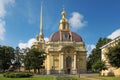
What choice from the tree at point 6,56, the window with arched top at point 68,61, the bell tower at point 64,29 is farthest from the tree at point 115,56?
the tree at point 6,56

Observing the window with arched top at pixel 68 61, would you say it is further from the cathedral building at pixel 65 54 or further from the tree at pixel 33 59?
the tree at pixel 33 59

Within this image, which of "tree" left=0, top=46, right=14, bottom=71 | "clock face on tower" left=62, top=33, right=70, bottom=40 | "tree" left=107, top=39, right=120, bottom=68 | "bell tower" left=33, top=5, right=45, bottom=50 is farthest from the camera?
"bell tower" left=33, top=5, right=45, bottom=50

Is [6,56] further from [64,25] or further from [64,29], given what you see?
[64,25]

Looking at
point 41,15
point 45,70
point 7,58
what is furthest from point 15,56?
point 41,15

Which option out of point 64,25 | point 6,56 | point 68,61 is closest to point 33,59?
point 6,56

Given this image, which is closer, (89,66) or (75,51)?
(75,51)

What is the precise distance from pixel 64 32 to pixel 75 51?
10109 mm

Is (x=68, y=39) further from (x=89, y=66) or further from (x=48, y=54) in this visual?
(x=89, y=66)

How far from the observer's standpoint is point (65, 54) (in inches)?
4026

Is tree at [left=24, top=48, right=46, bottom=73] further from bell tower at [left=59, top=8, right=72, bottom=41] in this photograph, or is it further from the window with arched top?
bell tower at [left=59, top=8, right=72, bottom=41]

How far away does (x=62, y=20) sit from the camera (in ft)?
372

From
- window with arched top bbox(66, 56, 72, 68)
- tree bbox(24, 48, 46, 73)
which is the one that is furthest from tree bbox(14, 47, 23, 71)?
window with arched top bbox(66, 56, 72, 68)

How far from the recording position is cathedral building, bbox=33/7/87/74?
102 meters

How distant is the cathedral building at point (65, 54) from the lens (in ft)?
334
